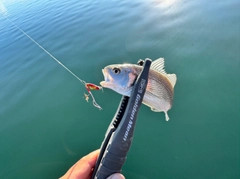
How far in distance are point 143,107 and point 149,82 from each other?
193cm

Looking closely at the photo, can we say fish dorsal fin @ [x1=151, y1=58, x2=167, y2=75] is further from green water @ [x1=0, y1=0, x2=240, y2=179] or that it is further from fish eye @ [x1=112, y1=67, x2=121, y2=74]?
green water @ [x1=0, y1=0, x2=240, y2=179]

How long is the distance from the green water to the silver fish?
1502mm

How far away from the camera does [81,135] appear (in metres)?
4.03

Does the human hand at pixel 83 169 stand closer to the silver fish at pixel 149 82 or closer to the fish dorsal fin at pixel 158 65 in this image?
the silver fish at pixel 149 82

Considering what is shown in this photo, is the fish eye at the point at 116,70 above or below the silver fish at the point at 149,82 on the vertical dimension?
above

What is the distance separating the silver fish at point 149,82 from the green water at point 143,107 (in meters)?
1.50

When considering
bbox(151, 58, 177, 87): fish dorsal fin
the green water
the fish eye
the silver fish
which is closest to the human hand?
the silver fish

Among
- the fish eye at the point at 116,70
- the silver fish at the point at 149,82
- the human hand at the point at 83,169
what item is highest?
the fish eye at the point at 116,70

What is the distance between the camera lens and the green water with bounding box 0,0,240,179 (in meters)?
3.57

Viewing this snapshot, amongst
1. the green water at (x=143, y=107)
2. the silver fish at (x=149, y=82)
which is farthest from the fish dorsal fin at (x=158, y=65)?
the green water at (x=143, y=107)

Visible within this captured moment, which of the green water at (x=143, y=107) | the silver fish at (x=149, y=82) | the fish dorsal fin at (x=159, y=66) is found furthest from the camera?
the green water at (x=143, y=107)

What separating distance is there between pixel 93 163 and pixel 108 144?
442 mm

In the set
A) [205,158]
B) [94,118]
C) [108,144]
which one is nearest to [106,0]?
[94,118]

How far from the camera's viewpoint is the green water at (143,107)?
357cm
